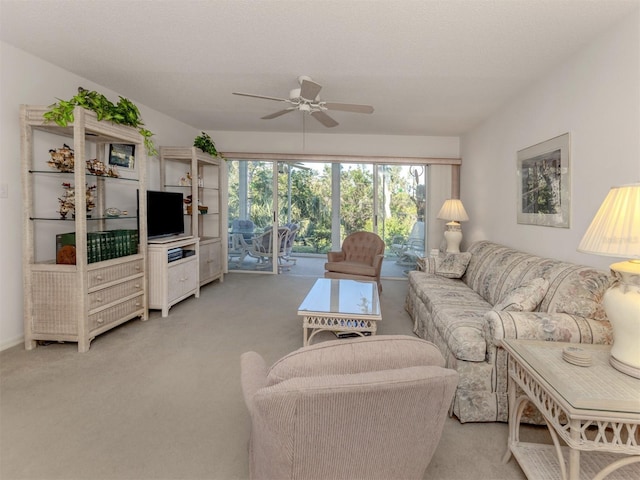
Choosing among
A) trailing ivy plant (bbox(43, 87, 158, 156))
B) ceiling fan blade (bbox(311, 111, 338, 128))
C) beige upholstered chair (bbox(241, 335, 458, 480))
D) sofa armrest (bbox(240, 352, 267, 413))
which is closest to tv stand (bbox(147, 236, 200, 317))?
trailing ivy plant (bbox(43, 87, 158, 156))

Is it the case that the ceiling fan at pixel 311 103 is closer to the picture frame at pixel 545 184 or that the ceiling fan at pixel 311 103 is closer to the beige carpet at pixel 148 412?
the picture frame at pixel 545 184

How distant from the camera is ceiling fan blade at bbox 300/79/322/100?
8.91ft

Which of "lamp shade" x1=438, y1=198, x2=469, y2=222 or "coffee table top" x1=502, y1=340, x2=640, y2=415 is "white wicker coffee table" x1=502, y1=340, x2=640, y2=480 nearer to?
"coffee table top" x1=502, y1=340, x2=640, y2=415

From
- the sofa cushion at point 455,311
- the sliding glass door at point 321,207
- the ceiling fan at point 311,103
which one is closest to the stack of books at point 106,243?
the ceiling fan at point 311,103

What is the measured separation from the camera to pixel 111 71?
130 inches

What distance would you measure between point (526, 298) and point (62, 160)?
3.77 metres

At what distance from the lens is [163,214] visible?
4.15 metres

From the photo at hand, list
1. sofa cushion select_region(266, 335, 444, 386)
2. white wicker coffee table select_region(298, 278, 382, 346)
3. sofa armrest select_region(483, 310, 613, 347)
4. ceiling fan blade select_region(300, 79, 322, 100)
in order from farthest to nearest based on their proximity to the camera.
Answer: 1. ceiling fan blade select_region(300, 79, 322, 100)
2. white wicker coffee table select_region(298, 278, 382, 346)
3. sofa armrest select_region(483, 310, 613, 347)
4. sofa cushion select_region(266, 335, 444, 386)

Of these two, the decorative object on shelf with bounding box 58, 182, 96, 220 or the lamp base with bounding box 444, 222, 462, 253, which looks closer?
the decorative object on shelf with bounding box 58, 182, 96, 220

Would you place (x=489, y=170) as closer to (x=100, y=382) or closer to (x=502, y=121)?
(x=502, y=121)

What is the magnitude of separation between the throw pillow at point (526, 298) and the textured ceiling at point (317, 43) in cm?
176

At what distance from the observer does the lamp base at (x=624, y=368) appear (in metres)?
1.35

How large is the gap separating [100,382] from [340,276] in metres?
2.91

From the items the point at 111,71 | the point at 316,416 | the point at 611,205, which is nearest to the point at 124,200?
the point at 111,71
